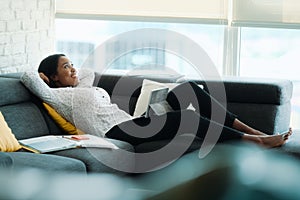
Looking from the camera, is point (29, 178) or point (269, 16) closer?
point (29, 178)

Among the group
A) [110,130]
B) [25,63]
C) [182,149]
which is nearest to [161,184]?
[182,149]

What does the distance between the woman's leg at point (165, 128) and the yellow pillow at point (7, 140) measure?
0.63 m

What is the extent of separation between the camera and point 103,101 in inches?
145

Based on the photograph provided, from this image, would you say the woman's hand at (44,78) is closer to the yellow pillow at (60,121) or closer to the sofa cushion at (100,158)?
the yellow pillow at (60,121)

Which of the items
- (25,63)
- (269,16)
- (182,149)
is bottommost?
(182,149)

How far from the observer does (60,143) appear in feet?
10.3

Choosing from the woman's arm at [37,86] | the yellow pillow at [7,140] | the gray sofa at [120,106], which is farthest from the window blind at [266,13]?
the yellow pillow at [7,140]

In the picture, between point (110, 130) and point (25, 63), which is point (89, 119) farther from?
point (25, 63)

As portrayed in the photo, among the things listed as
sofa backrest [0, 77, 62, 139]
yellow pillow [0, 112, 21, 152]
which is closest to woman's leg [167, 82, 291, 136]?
sofa backrest [0, 77, 62, 139]

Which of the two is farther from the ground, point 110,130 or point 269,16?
point 269,16

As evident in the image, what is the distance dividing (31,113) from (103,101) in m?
0.48

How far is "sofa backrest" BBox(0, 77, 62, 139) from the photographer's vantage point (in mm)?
3330

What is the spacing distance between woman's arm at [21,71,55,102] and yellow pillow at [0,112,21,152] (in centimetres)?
43

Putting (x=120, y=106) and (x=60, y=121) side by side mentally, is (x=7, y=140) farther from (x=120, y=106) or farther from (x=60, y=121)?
(x=120, y=106)
